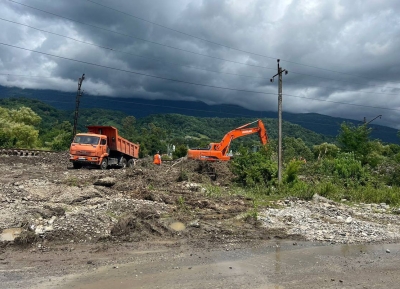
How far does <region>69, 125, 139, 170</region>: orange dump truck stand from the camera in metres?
23.3

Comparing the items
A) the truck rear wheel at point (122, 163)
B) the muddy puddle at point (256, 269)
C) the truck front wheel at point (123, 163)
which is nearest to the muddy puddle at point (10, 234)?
the muddy puddle at point (256, 269)

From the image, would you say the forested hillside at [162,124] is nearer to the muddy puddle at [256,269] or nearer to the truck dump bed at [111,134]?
the truck dump bed at [111,134]

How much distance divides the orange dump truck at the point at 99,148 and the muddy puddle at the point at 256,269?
52.3ft

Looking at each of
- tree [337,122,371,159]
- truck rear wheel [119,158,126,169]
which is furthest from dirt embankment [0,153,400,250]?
tree [337,122,371,159]

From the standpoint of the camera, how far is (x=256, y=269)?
25.4 feet

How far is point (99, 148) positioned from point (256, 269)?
58.7ft

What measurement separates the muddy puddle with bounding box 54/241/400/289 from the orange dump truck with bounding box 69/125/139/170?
15935 mm

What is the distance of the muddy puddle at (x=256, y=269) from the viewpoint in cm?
679

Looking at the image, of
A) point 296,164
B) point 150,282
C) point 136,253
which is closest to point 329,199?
point 296,164

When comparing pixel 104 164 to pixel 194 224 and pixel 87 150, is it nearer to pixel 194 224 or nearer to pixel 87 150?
pixel 87 150

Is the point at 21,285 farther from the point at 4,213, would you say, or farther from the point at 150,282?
the point at 4,213

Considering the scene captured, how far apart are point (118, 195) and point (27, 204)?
373 centimetres

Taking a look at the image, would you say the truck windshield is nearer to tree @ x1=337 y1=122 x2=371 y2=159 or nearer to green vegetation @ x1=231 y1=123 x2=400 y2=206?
green vegetation @ x1=231 y1=123 x2=400 y2=206

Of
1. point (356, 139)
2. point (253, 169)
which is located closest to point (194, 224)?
point (253, 169)
